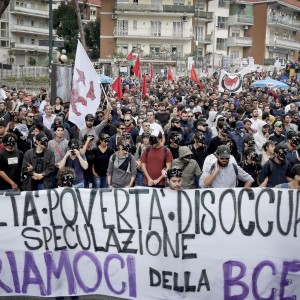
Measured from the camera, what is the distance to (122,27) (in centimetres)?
5681

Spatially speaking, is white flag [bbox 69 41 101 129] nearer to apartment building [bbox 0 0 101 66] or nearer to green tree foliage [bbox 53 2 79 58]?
green tree foliage [bbox 53 2 79 58]

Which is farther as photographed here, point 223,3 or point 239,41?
point 239,41

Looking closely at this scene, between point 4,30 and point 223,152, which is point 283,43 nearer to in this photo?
point 4,30

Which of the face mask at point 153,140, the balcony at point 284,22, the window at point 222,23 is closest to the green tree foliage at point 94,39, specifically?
the window at point 222,23

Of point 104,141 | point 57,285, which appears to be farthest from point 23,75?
point 57,285

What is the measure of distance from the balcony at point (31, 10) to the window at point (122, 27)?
1077 centimetres

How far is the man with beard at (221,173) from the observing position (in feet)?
19.9

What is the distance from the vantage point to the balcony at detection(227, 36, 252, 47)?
65938 mm

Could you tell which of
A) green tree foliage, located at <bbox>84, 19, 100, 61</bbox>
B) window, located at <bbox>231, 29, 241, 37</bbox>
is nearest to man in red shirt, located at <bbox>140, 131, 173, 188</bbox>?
green tree foliage, located at <bbox>84, 19, 100, 61</bbox>

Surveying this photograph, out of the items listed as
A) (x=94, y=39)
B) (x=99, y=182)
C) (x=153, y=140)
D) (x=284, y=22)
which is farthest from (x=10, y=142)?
(x=284, y=22)

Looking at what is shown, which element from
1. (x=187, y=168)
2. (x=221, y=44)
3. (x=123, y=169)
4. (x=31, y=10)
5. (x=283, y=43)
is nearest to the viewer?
(x=187, y=168)

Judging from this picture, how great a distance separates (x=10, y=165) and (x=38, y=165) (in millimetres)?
356

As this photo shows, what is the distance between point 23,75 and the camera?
31.9 metres

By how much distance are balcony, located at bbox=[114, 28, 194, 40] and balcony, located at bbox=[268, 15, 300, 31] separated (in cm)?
1655
